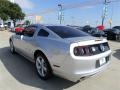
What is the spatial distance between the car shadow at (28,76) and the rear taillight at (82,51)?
1.06 meters

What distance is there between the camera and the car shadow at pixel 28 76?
4.71 metres

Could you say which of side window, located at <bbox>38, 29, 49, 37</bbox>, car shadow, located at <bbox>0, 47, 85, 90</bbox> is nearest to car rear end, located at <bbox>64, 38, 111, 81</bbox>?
car shadow, located at <bbox>0, 47, 85, 90</bbox>

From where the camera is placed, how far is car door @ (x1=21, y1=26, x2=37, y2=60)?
5.63 m

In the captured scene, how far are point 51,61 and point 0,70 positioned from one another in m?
2.12

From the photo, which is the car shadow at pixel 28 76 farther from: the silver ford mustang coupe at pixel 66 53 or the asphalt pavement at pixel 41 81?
the silver ford mustang coupe at pixel 66 53

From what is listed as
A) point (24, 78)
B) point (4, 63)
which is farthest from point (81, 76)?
point (4, 63)

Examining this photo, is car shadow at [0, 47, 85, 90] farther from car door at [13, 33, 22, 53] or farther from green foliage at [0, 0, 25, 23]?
green foliage at [0, 0, 25, 23]

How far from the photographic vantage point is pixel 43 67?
503 cm

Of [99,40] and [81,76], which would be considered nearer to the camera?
[81,76]

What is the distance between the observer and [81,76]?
4.13m

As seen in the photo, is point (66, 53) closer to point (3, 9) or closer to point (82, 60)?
point (82, 60)

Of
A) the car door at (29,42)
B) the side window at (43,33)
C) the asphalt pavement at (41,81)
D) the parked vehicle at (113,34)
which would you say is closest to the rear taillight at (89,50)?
the asphalt pavement at (41,81)

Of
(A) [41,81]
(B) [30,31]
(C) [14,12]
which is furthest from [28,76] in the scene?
(C) [14,12]

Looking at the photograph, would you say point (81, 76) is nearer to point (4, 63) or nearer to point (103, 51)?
point (103, 51)
